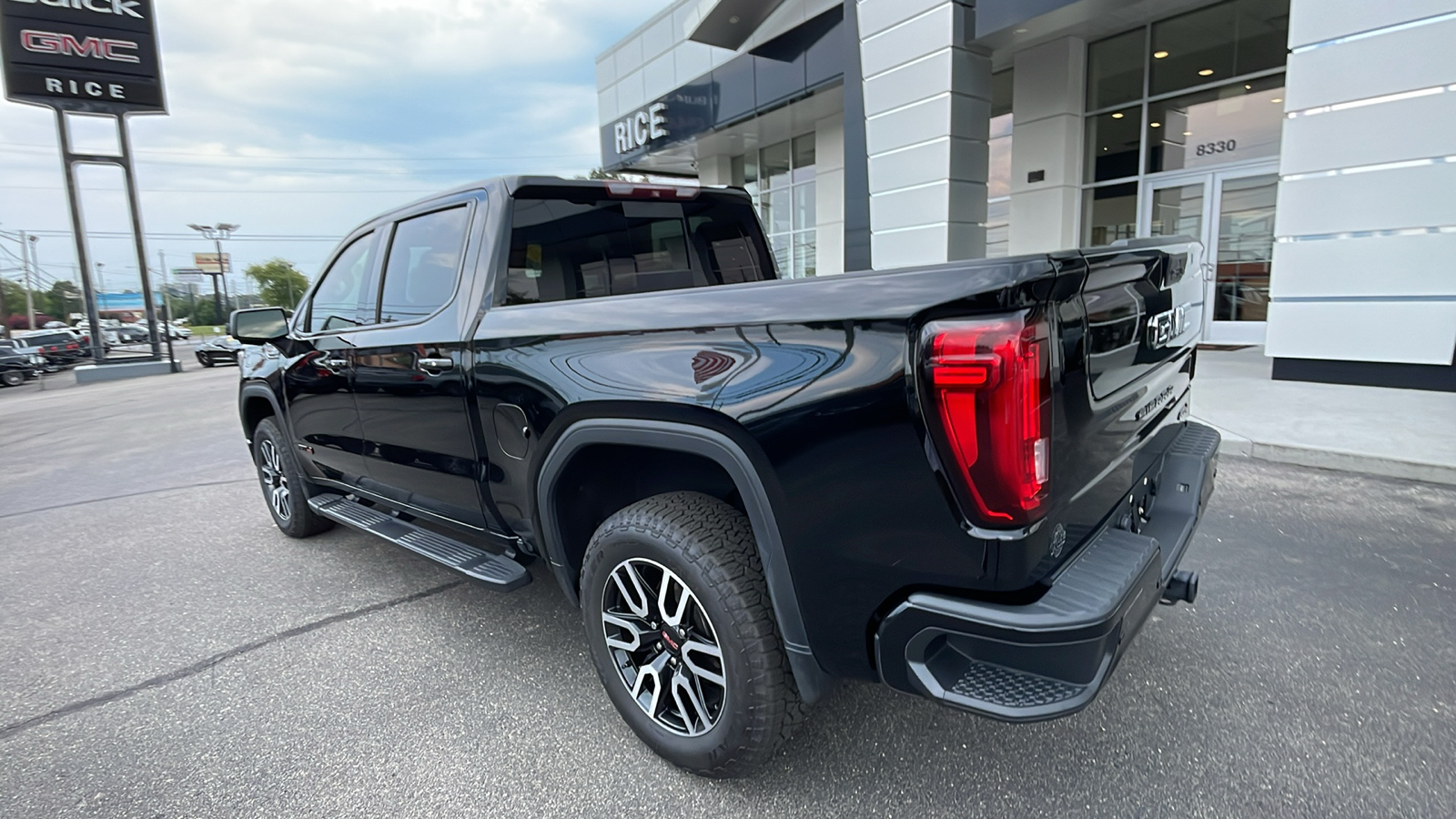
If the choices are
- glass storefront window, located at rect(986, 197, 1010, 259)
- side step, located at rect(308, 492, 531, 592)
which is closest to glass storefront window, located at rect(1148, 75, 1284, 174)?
glass storefront window, located at rect(986, 197, 1010, 259)

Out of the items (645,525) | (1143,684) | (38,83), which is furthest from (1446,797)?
(38,83)

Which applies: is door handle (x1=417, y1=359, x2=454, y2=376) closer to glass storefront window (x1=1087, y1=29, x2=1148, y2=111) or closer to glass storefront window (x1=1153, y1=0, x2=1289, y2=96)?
glass storefront window (x1=1153, y1=0, x2=1289, y2=96)

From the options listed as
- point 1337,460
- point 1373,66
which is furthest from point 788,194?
point 1337,460

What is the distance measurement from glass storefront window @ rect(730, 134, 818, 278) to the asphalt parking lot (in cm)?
1443

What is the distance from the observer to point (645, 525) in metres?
2.14

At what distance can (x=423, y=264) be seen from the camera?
10.6ft

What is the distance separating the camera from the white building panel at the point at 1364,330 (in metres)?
7.02

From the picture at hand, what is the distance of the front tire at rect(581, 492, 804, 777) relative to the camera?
196cm

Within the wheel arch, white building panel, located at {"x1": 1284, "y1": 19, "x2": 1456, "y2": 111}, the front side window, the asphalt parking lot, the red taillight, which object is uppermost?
white building panel, located at {"x1": 1284, "y1": 19, "x2": 1456, "y2": 111}

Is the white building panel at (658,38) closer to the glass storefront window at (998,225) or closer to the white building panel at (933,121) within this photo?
the white building panel at (933,121)

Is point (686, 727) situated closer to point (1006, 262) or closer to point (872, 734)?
point (872, 734)

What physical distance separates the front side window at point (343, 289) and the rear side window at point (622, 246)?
1.17 metres

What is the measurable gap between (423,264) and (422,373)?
0.58 m

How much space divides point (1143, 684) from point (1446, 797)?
0.76 metres
